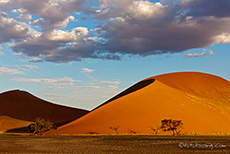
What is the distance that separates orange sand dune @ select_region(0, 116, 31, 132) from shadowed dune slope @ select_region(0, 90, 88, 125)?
16.6 feet

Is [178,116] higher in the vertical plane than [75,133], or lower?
higher

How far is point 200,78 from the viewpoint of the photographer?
289 ft

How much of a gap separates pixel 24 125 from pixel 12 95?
3258cm

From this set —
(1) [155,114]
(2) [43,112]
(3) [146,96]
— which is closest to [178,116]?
(1) [155,114]

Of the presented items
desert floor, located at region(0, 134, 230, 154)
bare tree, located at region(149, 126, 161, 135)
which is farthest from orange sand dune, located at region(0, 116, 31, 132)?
desert floor, located at region(0, 134, 230, 154)

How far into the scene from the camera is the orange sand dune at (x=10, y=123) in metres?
90.3

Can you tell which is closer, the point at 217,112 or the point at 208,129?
the point at 208,129

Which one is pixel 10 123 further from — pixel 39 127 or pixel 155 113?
pixel 155 113

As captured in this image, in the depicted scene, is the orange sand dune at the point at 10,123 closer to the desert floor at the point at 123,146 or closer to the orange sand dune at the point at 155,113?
the orange sand dune at the point at 155,113

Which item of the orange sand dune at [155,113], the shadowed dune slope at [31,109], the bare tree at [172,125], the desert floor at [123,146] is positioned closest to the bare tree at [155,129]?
the orange sand dune at [155,113]

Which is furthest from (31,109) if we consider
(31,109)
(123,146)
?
(123,146)

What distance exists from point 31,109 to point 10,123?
17611mm

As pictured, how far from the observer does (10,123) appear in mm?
94125

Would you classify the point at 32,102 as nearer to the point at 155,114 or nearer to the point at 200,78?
the point at 200,78
